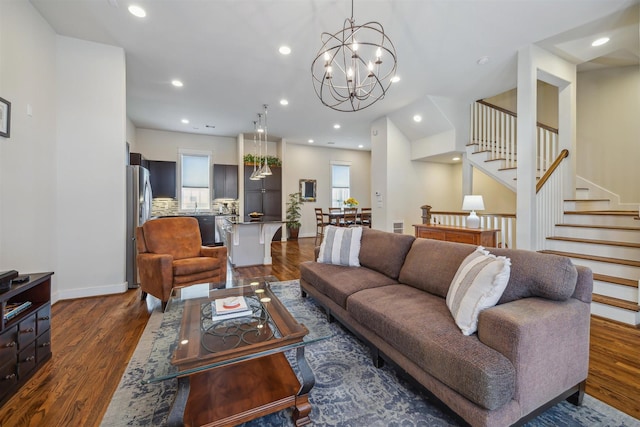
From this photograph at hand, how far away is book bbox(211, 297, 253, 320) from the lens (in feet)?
5.86

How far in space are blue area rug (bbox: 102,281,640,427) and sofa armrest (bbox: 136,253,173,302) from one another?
999 mm

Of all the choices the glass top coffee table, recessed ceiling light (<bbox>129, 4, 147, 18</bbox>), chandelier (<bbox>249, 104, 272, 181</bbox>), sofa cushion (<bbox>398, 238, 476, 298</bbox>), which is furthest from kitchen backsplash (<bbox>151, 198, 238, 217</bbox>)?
sofa cushion (<bbox>398, 238, 476, 298</bbox>)

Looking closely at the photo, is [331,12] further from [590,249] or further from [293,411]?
[590,249]

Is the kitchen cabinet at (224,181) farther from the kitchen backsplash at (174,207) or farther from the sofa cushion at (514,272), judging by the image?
the sofa cushion at (514,272)

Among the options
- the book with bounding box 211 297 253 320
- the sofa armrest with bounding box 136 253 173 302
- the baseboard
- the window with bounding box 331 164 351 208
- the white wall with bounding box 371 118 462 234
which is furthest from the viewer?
the window with bounding box 331 164 351 208

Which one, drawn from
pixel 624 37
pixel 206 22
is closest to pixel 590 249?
pixel 624 37

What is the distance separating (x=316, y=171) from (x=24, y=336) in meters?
7.83

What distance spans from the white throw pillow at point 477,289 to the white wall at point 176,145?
7464 mm

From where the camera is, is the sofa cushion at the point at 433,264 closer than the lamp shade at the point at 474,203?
Yes

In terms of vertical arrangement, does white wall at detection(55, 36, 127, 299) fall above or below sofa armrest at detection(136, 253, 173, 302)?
above

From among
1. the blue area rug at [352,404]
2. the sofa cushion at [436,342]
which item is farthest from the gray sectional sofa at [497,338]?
the blue area rug at [352,404]

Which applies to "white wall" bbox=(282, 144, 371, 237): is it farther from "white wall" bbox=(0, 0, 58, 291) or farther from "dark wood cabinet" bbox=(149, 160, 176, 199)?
"white wall" bbox=(0, 0, 58, 291)

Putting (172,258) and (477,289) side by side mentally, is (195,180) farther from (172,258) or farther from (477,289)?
(477,289)

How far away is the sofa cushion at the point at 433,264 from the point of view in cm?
203
